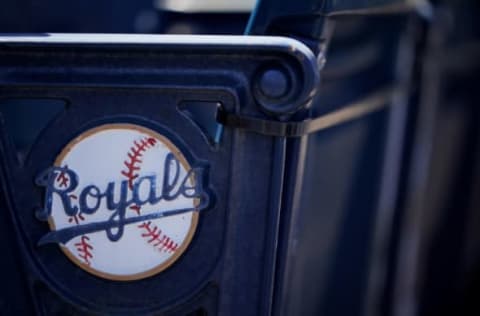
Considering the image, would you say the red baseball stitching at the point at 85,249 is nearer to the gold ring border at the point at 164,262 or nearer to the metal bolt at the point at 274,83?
the gold ring border at the point at 164,262

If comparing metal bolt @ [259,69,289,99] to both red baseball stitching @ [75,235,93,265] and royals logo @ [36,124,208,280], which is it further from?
red baseball stitching @ [75,235,93,265]

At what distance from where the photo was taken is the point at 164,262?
3.07ft

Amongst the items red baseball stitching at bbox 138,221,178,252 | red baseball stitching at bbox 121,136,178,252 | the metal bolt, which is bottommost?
red baseball stitching at bbox 138,221,178,252

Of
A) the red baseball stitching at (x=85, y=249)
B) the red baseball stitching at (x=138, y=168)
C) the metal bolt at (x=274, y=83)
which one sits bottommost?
the red baseball stitching at (x=85, y=249)

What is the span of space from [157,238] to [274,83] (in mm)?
274

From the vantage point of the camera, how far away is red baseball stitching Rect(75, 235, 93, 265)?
3.02 ft

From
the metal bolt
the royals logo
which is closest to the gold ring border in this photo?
the royals logo

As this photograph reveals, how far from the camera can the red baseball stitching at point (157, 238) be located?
91 cm

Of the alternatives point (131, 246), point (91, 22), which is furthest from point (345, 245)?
point (131, 246)

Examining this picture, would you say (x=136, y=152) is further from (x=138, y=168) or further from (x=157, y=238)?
(x=157, y=238)

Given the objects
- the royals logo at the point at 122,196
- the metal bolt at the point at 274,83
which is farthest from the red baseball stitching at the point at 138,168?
the metal bolt at the point at 274,83

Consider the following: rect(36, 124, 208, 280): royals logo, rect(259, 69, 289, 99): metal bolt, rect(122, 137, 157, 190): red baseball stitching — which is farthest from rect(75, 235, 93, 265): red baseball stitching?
rect(259, 69, 289, 99): metal bolt

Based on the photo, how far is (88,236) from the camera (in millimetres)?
916

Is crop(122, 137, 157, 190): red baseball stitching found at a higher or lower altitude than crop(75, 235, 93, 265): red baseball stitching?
higher
